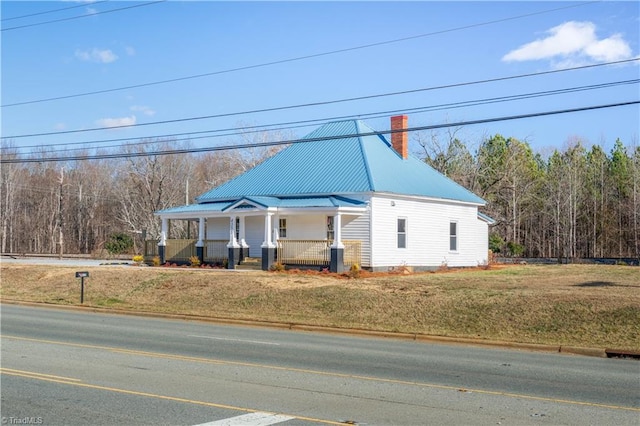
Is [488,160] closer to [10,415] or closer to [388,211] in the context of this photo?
[388,211]

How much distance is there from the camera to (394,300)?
22688 mm

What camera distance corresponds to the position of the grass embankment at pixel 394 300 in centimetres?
1809

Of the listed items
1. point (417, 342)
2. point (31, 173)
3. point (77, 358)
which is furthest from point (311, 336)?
point (31, 173)

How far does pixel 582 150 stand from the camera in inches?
3241

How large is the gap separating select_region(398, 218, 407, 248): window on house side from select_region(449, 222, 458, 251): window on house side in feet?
14.4

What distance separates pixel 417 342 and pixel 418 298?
478 centimetres

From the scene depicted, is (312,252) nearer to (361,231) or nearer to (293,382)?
(361,231)

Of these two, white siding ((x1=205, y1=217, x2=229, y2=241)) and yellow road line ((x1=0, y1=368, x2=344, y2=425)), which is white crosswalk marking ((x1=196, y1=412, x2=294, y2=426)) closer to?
yellow road line ((x1=0, y1=368, x2=344, y2=425))

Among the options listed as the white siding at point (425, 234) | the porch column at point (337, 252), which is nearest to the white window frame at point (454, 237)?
the white siding at point (425, 234)

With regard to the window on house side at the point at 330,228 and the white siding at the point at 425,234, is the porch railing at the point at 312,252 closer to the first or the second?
the white siding at the point at 425,234

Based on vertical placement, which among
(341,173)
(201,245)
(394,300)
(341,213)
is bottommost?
(394,300)

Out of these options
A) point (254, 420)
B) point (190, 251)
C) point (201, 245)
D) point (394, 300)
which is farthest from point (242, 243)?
point (254, 420)

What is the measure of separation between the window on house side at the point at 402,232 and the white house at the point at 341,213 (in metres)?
0.05

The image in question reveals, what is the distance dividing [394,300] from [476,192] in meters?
42.4
